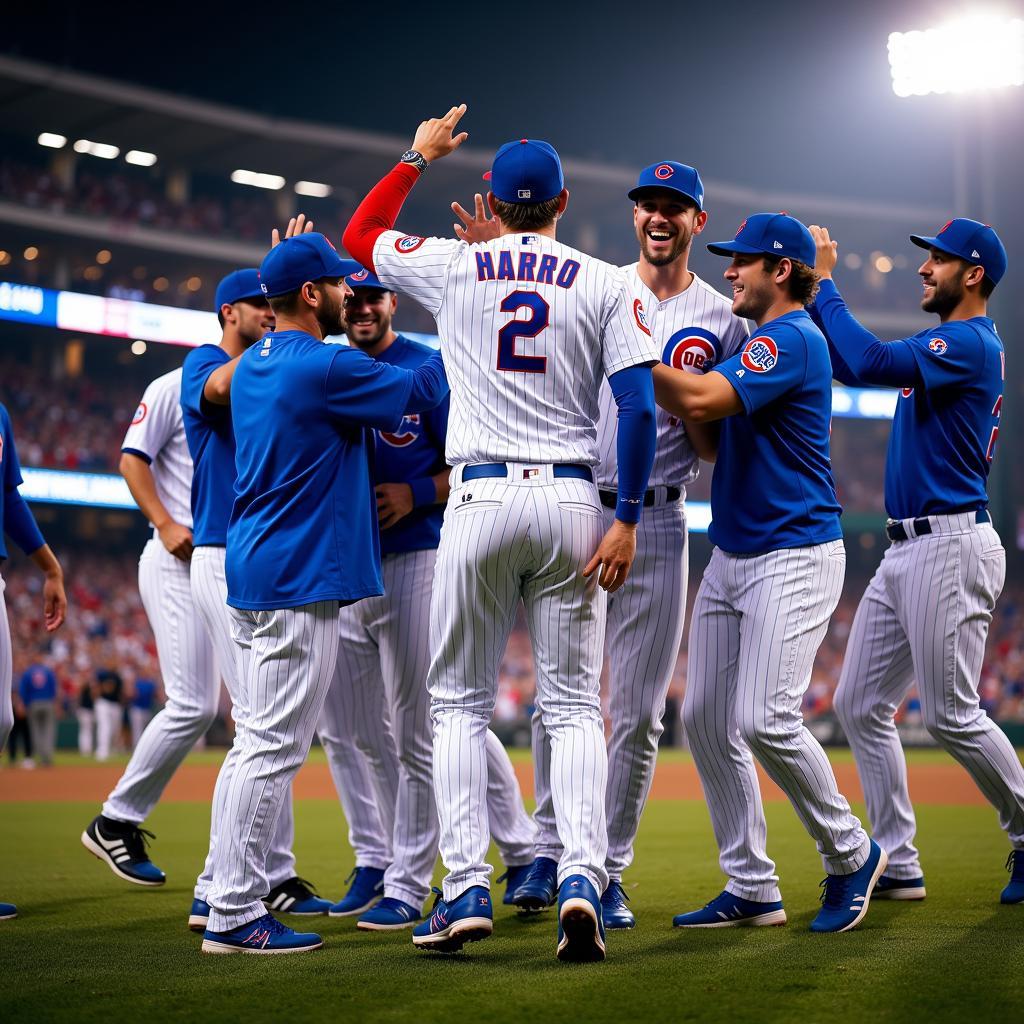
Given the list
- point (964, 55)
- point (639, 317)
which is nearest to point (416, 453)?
point (639, 317)

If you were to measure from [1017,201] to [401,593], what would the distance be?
3862 cm

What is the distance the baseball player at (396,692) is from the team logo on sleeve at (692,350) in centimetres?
93

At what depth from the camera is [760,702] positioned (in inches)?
153

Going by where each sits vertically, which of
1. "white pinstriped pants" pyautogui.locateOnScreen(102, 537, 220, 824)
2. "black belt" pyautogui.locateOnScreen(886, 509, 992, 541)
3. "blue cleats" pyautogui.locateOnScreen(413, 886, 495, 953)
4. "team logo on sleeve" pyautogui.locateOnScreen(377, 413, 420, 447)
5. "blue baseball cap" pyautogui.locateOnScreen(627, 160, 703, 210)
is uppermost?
"blue baseball cap" pyautogui.locateOnScreen(627, 160, 703, 210)

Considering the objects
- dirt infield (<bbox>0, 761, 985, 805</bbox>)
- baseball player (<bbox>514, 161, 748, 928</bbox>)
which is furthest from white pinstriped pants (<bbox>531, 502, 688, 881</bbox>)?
dirt infield (<bbox>0, 761, 985, 805</bbox>)

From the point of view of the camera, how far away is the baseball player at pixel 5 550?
4609mm

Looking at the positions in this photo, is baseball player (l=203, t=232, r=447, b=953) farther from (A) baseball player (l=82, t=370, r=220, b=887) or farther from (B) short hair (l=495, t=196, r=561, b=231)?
(A) baseball player (l=82, t=370, r=220, b=887)

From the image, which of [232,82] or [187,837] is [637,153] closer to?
[232,82]

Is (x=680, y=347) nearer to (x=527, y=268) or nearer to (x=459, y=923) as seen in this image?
(x=527, y=268)

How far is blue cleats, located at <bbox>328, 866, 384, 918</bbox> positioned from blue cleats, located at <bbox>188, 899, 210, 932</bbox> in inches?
23.4

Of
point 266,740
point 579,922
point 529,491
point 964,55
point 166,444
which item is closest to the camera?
point 579,922

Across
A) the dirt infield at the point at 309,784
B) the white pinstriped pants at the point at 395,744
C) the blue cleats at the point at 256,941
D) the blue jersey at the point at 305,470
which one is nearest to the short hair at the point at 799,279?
the blue jersey at the point at 305,470

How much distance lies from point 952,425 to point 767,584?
1189 mm

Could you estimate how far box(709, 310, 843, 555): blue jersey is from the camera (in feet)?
13.1
